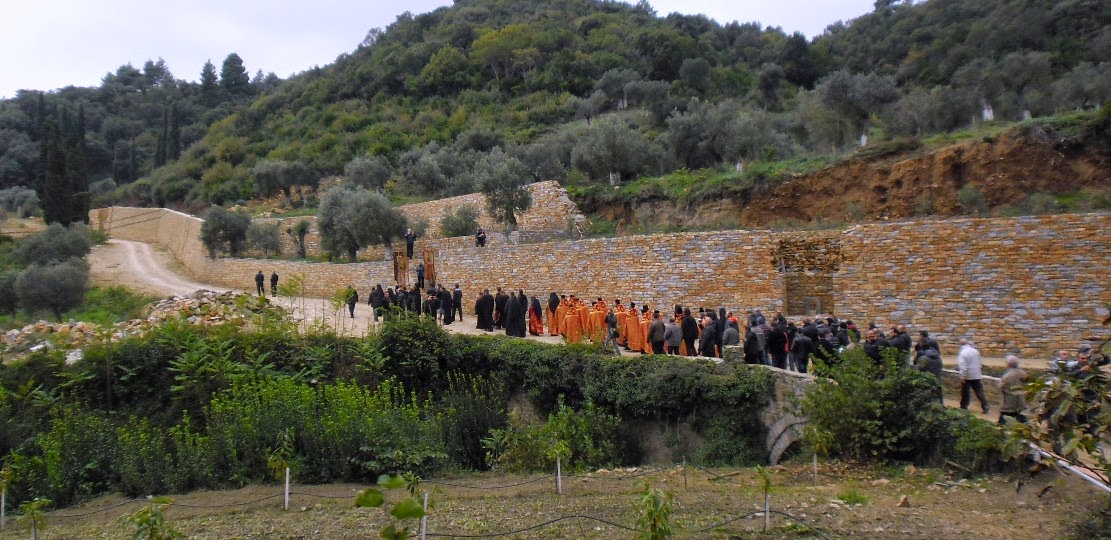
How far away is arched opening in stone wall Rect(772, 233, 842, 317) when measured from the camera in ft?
53.6

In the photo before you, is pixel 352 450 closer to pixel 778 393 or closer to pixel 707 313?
pixel 778 393

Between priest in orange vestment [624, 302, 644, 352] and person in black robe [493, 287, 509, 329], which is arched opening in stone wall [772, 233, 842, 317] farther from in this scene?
person in black robe [493, 287, 509, 329]

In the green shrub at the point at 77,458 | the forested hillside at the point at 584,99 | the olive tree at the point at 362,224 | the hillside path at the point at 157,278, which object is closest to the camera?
the green shrub at the point at 77,458

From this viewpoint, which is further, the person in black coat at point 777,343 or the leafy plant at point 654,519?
the person in black coat at point 777,343

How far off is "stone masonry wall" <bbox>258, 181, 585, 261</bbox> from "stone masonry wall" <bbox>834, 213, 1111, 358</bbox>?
1034 centimetres

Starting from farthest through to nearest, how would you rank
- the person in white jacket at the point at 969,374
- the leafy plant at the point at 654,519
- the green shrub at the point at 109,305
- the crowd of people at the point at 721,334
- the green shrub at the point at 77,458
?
the green shrub at the point at 109,305 < the green shrub at the point at 77,458 < the crowd of people at the point at 721,334 < the person in white jacket at the point at 969,374 < the leafy plant at the point at 654,519

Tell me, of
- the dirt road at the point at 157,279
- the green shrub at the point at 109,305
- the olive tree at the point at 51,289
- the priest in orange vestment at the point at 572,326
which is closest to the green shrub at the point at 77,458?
the dirt road at the point at 157,279

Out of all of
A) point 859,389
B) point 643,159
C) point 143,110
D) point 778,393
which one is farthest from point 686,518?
point 143,110

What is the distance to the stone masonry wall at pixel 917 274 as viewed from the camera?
13.8m

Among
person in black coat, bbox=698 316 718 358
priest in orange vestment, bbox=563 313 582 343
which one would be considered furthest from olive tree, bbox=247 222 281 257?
person in black coat, bbox=698 316 718 358

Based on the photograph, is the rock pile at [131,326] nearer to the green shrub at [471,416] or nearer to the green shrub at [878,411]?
the green shrub at [471,416]

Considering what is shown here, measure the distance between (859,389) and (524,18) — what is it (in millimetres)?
78568

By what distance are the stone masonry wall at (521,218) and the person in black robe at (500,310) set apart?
487cm

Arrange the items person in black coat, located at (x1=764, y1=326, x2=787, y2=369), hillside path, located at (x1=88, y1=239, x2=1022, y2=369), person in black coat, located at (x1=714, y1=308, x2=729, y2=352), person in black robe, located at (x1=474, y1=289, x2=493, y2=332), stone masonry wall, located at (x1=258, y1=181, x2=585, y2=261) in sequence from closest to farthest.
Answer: person in black coat, located at (x1=764, y1=326, x2=787, y2=369) < person in black coat, located at (x1=714, y1=308, x2=729, y2=352) < person in black robe, located at (x1=474, y1=289, x2=493, y2=332) < hillside path, located at (x1=88, y1=239, x2=1022, y2=369) < stone masonry wall, located at (x1=258, y1=181, x2=585, y2=261)
